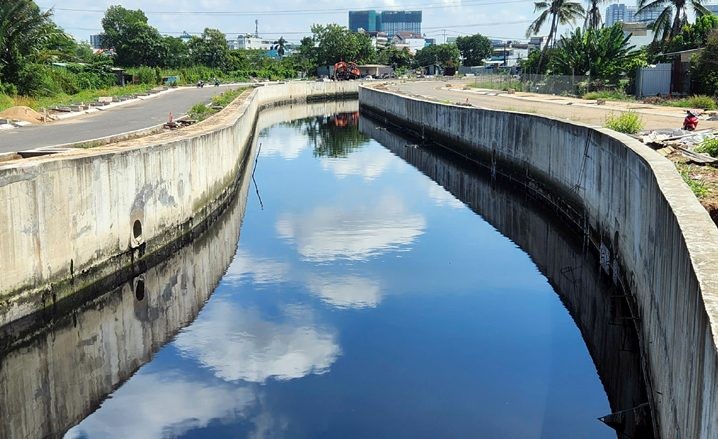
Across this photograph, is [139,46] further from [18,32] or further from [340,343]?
[340,343]

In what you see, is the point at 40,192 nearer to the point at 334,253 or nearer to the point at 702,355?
the point at 334,253

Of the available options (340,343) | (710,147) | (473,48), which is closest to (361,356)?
(340,343)

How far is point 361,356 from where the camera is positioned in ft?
47.0

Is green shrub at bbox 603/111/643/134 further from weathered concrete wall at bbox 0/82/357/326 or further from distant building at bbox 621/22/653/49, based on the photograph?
distant building at bbox 621/22/653/49

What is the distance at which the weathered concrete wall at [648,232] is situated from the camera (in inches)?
299

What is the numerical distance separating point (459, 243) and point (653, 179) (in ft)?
33.1

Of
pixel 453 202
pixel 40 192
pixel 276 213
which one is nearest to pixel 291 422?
pixel 40 192

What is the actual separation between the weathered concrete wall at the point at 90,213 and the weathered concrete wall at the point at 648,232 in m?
10.9

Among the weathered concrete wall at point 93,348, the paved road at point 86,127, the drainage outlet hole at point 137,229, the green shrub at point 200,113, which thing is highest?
the green shrub at point 200,113

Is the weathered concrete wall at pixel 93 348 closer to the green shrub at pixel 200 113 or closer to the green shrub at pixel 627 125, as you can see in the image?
the green shrub at pixel 627 125

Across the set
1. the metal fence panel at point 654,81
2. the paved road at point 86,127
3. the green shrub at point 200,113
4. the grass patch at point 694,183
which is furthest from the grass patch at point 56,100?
the metal fence panel at point 654,81

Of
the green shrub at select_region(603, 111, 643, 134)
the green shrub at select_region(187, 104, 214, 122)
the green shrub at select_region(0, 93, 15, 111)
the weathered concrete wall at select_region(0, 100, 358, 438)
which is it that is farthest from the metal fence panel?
the green shrub at select_region(0, 93, 15, 111)

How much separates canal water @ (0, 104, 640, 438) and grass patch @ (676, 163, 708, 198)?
2.99 m

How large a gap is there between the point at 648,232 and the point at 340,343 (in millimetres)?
5793
